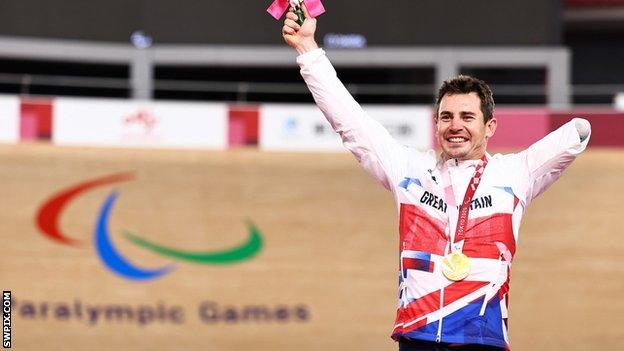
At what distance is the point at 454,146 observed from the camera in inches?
144

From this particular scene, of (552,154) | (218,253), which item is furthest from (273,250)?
(552,154)

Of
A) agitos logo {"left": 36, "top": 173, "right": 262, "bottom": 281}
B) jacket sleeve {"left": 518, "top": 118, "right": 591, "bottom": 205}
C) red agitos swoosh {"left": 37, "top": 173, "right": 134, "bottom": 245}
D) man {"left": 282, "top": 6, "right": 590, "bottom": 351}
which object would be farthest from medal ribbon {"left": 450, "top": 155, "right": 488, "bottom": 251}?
red agitos swoosh {"left": 37, "top": 173, "right": 134, "bottom": 245}

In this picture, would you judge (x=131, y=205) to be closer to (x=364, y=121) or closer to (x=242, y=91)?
(x=242, y=91)

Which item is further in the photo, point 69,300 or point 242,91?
point 242,91

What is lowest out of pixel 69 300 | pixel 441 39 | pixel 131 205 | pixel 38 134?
pixel 69 300

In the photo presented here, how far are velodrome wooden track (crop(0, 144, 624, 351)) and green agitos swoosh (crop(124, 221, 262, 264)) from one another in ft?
0.35

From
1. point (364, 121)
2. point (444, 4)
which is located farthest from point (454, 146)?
point (444, 4)

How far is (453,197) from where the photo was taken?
3.69m

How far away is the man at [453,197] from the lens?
11.7 ft

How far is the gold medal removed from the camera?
11.7ft

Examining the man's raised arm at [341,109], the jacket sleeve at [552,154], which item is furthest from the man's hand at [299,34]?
the jacket sleeve at [552,154]

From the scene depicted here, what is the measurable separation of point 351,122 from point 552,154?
0.68 metres

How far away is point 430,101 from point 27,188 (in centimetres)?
608

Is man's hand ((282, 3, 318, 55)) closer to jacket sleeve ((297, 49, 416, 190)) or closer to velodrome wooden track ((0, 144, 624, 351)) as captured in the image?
jacket sleeve ((297, 49, 416, 190))
